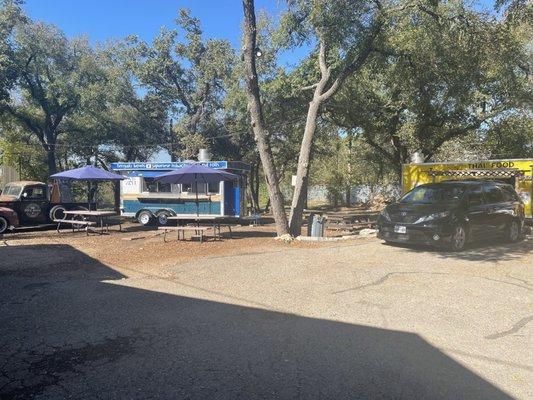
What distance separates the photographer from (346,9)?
12500 millimetres

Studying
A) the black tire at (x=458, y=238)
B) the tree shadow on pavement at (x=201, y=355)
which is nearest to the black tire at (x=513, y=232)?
the black tire at (x=458, y=238)

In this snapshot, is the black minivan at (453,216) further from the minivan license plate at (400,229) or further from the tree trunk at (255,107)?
the tree trunk at (255,107)

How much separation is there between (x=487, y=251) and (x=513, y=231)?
259 centimetres

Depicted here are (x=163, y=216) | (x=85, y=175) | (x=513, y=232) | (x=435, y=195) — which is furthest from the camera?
(x=163, y=216)

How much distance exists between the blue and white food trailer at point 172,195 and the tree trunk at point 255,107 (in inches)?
216

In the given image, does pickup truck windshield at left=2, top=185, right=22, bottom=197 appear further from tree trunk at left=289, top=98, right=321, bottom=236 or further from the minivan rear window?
the minivan rear window

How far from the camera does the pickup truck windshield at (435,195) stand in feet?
39.1

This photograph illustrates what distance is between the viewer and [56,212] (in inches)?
728

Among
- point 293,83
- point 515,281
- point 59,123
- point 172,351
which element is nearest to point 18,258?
point 172,351

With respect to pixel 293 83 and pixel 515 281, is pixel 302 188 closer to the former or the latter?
pixel 515 281

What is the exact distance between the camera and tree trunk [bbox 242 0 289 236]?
13.9 metres

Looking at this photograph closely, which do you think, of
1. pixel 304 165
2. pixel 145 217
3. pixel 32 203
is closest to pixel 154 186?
pixel 145 217

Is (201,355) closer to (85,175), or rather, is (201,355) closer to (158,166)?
(85,175)

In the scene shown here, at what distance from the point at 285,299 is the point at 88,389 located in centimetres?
342
